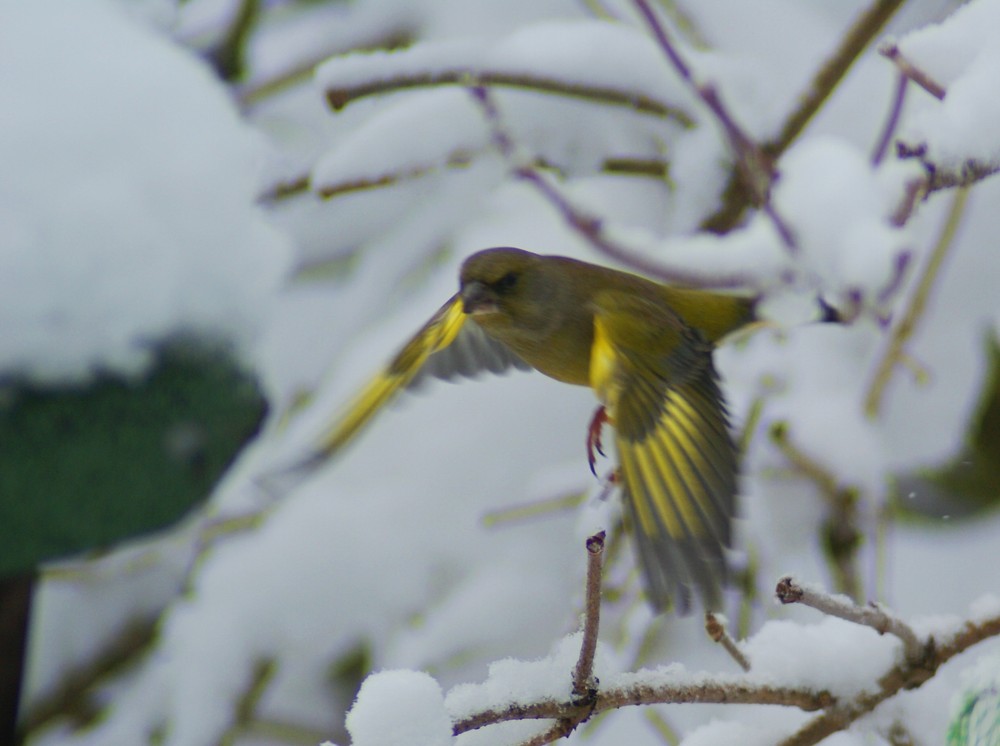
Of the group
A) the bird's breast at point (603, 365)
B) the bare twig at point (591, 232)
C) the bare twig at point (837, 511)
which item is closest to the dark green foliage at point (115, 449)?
the bare twig at point (591, 232)

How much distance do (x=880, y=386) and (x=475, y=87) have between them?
2.46 ft

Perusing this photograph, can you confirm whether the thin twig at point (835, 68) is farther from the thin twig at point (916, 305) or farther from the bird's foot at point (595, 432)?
the bird's foot at point (595, 432)

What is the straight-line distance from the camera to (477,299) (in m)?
1.01

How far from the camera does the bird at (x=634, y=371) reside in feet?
2.38

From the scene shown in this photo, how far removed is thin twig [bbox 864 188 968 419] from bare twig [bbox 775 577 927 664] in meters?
0.76

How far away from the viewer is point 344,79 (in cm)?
117

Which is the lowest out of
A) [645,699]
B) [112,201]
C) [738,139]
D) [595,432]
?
[595,432]

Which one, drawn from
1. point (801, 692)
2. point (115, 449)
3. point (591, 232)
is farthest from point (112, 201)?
point (801, 692)

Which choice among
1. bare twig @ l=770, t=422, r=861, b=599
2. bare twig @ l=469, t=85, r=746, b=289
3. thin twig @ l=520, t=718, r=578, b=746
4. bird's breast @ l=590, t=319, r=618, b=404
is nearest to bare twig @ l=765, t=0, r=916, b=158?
bare twig @ l=469, t=85, r=746, b=289

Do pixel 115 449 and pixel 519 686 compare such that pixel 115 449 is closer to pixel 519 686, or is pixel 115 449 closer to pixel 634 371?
pixel 634 371

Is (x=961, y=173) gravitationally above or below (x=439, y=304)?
above

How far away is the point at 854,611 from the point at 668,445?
282mm

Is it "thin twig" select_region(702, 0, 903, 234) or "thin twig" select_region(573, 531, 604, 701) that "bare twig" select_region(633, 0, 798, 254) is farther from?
"thin twig" select_region(573, 531, 604, 701)

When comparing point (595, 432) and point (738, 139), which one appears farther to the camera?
point (595, 432)
